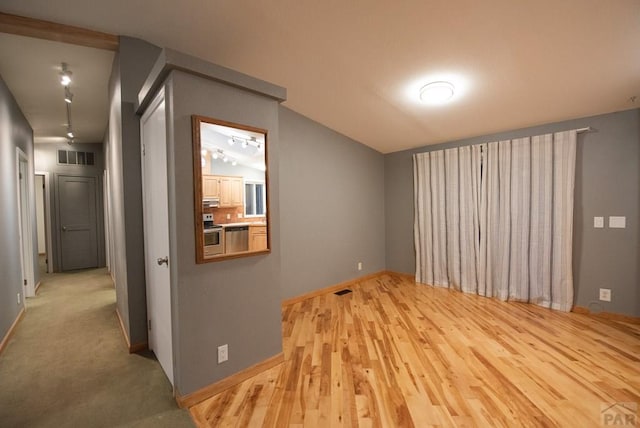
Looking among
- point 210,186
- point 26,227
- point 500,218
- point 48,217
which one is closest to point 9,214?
point 26,227

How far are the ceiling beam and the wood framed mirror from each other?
140 cm

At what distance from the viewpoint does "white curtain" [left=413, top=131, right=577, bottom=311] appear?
337cm

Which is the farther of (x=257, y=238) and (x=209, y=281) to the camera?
(x=257, y=238)

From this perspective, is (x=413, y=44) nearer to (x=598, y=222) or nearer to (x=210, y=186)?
(x=210, y=186)

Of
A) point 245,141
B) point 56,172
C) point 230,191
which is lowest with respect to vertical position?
point 230,191

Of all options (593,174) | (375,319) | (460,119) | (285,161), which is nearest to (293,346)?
(375,319)

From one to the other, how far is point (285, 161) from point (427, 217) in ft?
7.98

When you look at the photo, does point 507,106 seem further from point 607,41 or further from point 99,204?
point 99,204

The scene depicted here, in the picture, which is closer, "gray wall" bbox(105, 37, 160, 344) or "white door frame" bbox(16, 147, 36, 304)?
"gray wall" bbox(105, 37, 160, 344)

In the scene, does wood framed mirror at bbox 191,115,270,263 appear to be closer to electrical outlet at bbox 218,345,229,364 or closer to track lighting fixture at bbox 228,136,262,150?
track lighting fixture at bbox 228,136,262,150

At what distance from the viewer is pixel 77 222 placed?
611 centimetres

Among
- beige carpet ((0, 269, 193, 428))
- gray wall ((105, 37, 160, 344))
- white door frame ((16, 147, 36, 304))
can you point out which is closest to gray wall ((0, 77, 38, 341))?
beige carpet ((0, 269, 193, 428))

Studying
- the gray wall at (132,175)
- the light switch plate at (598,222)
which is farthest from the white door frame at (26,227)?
the light switch plate at (598,222)

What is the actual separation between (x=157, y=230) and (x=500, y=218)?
4040 millimetres
